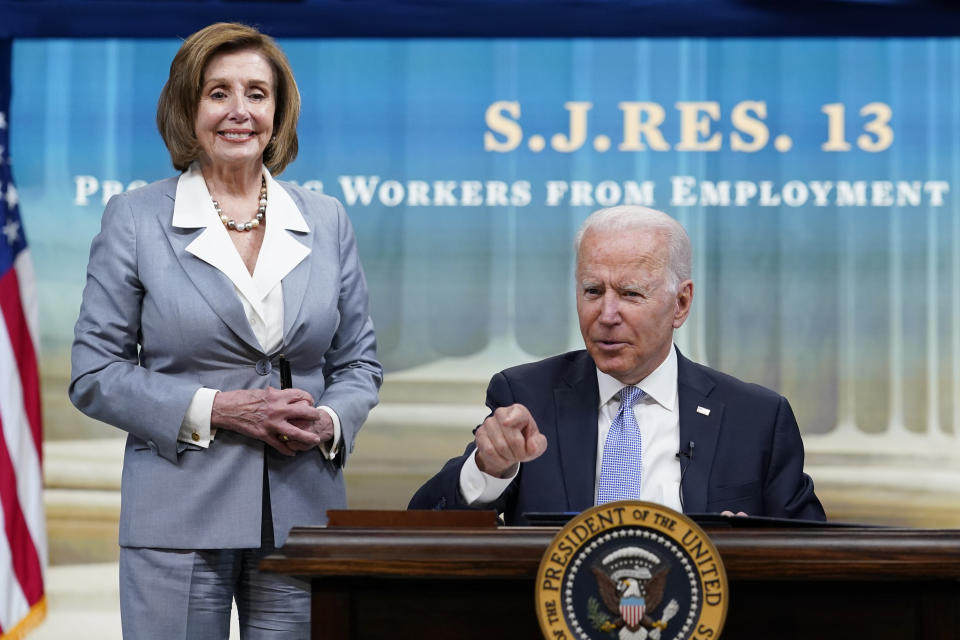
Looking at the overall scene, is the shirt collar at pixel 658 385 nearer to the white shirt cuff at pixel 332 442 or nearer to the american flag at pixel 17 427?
the white shirt cuff at pixel 332 442

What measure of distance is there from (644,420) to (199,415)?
803 mm

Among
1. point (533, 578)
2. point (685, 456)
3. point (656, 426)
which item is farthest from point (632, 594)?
point (656, 426)

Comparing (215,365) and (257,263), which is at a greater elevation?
(257,263)

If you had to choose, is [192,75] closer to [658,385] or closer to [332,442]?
[332,442]

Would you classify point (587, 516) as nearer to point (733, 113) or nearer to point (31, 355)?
point (733, 113)

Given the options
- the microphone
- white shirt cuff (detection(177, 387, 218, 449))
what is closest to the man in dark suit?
the microphone

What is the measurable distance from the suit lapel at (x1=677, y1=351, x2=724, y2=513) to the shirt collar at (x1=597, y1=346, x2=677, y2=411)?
2cm

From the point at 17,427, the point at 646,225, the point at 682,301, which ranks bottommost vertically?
the point at 17,427

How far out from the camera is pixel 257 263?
2.34 meters

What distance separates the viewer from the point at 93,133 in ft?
13.7

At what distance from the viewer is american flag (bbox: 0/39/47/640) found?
13.3 ft

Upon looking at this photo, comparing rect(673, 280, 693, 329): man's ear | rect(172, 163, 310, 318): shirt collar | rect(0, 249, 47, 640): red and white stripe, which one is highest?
rect(172, 163, 310, 318): shirt collar

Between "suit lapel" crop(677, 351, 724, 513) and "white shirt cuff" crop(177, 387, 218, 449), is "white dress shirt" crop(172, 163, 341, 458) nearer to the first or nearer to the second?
"white shirt cuff" crop(177, 387, 218, 449)

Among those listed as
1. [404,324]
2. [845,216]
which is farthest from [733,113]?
[404,324]
